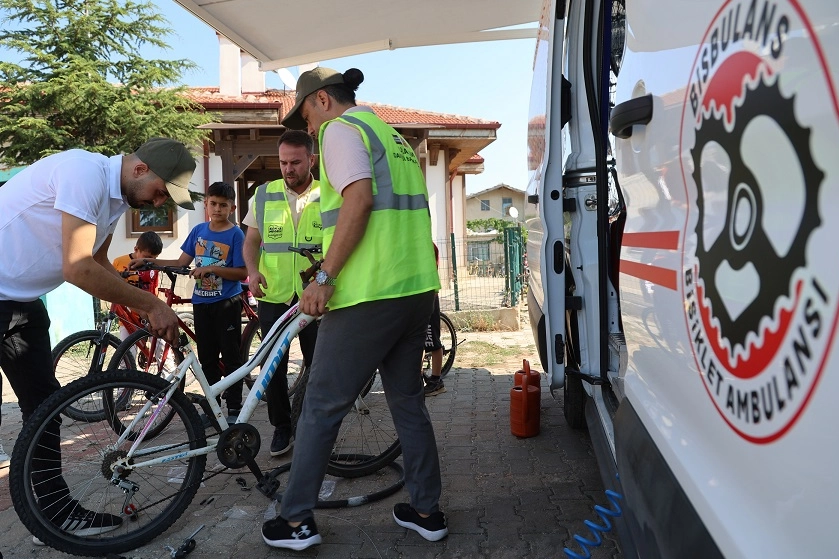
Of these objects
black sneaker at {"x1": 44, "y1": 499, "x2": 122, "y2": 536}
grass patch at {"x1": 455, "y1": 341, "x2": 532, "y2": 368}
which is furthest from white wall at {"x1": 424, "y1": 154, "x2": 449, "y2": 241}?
black sneaker at {"x1": 44, "y1": 499, "x2": 122, "y2": 536}

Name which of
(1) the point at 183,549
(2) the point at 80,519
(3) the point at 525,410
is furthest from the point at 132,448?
(3) the point at 525,410

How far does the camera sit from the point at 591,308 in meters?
3.27

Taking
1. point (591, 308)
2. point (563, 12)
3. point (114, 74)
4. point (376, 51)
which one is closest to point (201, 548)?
point (591, 308)

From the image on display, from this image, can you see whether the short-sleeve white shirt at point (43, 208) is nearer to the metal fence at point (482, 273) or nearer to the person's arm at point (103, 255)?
the person's arm at point (103, 255)

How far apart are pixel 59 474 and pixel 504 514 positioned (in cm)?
209

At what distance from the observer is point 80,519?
3.03 meters

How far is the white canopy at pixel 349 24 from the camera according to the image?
534cm

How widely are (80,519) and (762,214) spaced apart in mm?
3167

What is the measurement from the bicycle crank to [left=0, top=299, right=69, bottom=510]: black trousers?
2.33ft

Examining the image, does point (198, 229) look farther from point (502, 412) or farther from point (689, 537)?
point (689, 537)

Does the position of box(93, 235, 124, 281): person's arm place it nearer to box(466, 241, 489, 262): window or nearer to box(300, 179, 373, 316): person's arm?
box(300, 179, 373, 316): person's arm

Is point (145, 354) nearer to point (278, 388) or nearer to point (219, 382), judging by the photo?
point (278, 388)

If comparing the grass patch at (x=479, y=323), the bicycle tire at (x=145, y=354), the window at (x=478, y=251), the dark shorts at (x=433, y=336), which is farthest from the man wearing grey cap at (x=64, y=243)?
A: the window at (x=478, y=251)

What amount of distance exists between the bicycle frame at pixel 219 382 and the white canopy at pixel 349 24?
2989 millimetres
